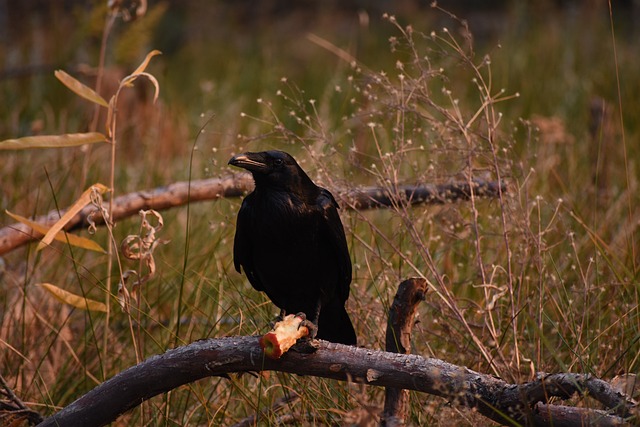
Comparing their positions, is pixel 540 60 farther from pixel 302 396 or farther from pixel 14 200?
pixel 302 396

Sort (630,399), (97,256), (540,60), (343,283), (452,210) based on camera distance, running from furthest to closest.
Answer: (540,60) → (97,256) → (452,210) → (343,283) → (630,399)

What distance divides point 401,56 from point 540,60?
3.66 ft

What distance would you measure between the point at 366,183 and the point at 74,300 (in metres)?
2.28

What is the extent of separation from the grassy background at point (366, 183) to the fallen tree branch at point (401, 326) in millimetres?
61

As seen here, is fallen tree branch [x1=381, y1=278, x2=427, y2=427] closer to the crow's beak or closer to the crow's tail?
the crow's tail

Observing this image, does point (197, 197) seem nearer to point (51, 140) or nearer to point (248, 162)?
point (248, 162)

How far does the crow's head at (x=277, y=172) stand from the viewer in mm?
2719

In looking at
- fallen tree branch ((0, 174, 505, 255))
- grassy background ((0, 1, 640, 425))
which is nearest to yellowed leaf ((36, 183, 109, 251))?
grassy background ((0, 1, 640, 425))

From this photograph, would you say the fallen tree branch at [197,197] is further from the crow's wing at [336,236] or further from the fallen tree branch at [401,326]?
the fallen tree branch at [401,326]

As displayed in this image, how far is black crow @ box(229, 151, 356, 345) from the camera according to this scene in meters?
2.70

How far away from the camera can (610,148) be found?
502 centimetres

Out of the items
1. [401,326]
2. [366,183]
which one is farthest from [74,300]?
[366,183]

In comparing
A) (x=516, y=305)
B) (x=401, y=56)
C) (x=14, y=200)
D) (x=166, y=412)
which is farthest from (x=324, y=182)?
(x=401, y=56)

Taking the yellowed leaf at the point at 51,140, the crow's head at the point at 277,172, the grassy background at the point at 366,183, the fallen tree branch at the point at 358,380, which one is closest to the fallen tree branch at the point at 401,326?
the grassy background at the point at 366,183
